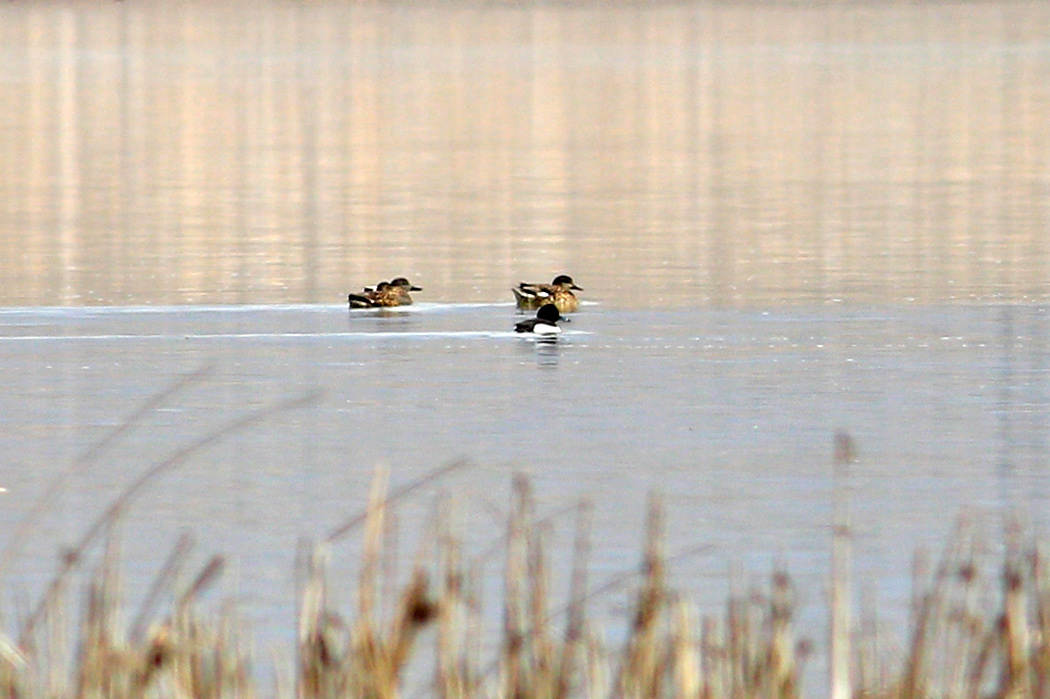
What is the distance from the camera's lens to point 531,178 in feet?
114

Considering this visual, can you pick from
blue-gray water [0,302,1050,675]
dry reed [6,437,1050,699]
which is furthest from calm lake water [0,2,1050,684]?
dry reed [6,437,1050,699]

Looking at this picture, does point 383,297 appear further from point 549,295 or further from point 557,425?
point 557,425

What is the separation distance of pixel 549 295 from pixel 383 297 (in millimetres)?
1250

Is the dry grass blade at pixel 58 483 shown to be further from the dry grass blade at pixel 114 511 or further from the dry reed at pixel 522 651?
the dry reed at pixel 522 651

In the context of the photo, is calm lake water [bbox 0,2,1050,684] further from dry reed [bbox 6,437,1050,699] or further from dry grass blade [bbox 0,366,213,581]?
dry reed [bbox 6,437,1050,699]

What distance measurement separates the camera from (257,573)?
9.95 metres

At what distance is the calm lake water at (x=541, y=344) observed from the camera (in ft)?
36.6

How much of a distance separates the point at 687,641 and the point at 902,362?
9514 millimetres

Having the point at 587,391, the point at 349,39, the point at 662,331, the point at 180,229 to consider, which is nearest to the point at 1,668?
the point at 587,391

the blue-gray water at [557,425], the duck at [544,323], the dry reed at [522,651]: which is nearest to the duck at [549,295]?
the blue-gray water at [557,425]

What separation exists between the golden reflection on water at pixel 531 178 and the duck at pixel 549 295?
3.05ft

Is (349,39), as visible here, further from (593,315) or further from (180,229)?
(593,315)

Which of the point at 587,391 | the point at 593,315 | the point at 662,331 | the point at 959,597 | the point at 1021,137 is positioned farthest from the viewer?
the point at 1021,137

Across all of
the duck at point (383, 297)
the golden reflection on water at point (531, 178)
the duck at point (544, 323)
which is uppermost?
the golden reflection on water at point (531, 178)
